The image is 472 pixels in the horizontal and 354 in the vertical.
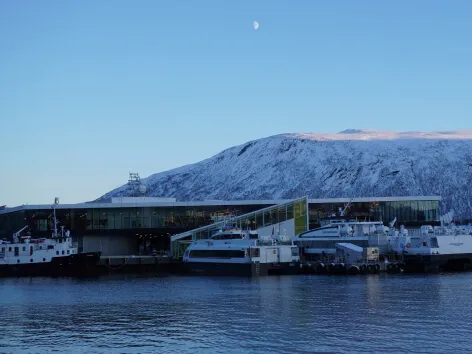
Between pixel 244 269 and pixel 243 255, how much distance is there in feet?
6.59

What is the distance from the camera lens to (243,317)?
5419 centimetres

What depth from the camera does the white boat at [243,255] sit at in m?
93.4

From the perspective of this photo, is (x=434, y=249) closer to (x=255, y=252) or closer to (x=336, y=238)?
(x=336, y=238)

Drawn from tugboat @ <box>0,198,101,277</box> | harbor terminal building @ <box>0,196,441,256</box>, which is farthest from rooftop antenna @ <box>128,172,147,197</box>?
tugboat @ <box>0,198,101,277</box>

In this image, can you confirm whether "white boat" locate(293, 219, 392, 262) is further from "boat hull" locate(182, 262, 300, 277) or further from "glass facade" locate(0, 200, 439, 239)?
"glass facade" locate(0, 200, 439, 239)

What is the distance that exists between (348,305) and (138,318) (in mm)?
16955

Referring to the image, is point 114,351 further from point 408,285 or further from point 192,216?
point 192,216

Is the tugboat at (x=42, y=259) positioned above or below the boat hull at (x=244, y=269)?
above

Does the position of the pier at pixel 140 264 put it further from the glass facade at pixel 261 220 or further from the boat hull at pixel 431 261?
the boat hull at pixel 431 261

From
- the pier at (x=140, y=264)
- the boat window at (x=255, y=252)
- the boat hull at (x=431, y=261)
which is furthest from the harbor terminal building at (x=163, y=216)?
the boat window at (x=255, y=252)

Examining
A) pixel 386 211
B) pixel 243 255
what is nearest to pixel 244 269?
pixel 243 255

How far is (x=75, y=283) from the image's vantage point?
85688 millimetres

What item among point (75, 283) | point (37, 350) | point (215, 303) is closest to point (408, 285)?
point (215, 303)

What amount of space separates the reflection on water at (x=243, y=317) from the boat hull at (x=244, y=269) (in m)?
10.3
